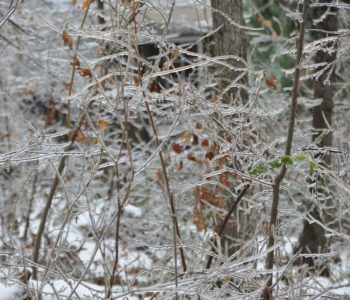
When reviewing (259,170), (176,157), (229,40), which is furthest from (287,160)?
(176,157)

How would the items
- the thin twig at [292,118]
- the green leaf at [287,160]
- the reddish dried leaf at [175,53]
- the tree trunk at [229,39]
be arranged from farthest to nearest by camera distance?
the tree trunk at [229,39] → the reddish dried leaf at [175,53] → the thin twig at [292,118] → the green leaf at [287,160]

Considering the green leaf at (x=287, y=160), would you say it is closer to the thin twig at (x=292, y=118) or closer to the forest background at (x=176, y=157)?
the forest background at (x=176, y=157)

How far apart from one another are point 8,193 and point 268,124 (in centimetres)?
462

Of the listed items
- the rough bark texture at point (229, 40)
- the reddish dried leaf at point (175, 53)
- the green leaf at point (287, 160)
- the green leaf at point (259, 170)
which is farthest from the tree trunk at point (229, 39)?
the green leaf at point (287, 160)

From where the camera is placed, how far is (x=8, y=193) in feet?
32.9

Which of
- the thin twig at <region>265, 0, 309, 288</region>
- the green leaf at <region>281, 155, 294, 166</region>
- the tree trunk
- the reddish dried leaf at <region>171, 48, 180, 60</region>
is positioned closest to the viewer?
the green leaf at <region>281, 155, 294, 166</region>

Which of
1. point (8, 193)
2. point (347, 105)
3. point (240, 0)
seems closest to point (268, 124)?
point (347, 105)

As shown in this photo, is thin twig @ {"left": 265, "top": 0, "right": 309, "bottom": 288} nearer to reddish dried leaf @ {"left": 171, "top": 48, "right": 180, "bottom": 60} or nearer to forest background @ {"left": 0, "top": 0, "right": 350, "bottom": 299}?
forest background @ {"left": 0, "top": 0, "right": 350, "bottom": 299}

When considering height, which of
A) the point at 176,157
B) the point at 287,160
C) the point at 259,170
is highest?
the point at 287,160

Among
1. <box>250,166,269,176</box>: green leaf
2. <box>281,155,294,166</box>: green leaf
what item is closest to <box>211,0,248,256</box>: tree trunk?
<box>250,166,269,176</box>: green leaf

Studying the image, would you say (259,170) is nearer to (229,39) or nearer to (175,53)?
(175,53)

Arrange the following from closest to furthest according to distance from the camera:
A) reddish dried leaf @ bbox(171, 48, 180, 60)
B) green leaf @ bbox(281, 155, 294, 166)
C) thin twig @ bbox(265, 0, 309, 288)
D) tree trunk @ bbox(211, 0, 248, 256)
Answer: green leaf @ bbox(281, 155, 294, 166), thin twig @ bbox(265, 0, 309, 288), reddish dried leaf @ bbox(171, 48, 180, 60), tree trunk @ bbox(211, 0, 248, 256)

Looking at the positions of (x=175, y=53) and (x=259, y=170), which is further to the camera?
(x=175, y=53)

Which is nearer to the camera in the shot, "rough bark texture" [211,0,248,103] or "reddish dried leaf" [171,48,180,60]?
"reddish dried leaf" [171,48,180,60]
